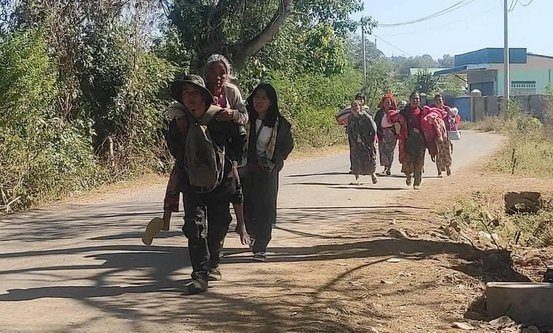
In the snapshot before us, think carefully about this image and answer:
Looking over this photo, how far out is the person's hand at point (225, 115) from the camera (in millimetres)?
5965

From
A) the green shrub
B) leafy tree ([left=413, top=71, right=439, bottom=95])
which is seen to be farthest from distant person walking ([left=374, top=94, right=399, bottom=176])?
leafy tree ([left=413, top=71, right=439, bottom=95])

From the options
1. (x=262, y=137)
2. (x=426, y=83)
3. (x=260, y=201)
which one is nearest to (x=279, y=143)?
(x=262, y=137)

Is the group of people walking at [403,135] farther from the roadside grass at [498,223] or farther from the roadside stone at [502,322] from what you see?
the roadside stone at [502,322]

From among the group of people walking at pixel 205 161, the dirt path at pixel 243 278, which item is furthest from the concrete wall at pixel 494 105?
the group of people walking at pixel 205 161

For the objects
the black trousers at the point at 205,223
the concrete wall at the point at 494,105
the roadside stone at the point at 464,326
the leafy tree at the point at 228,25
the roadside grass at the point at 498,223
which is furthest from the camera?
the concrete wall at the point at 494,105

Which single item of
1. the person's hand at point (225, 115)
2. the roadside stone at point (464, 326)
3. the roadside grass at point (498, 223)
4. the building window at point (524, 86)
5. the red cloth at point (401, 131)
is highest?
the building window at point (524, 86)

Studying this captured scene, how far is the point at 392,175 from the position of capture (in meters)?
17.0

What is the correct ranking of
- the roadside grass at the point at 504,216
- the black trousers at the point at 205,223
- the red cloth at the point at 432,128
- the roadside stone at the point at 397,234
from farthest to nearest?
the red cloth at the point at 432,128, the roadside grass at the point at 504,216, the roadside stone at the point at 397,234, the black trousers at the point at 205,223

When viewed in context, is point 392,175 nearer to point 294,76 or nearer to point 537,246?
point 537,246

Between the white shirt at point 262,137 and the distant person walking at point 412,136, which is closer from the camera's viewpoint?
the white shirt at point 262,137

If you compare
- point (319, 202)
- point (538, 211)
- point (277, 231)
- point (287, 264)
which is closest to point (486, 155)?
point (538, 211)

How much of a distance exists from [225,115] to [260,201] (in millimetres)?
1492

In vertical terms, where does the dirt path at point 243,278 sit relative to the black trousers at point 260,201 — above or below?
below

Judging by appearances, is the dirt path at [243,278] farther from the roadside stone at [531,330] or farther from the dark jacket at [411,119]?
the dark jacket at [411,119]
